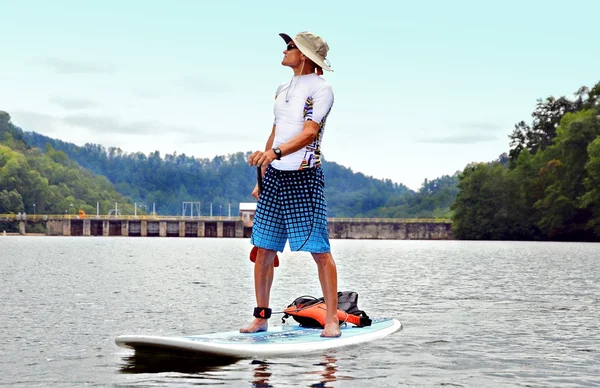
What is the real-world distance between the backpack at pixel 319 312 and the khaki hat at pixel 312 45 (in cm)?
318

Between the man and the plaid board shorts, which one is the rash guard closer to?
the man

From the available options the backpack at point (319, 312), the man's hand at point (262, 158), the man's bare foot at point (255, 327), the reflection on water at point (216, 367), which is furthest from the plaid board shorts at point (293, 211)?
the backpack at point (319, 312)

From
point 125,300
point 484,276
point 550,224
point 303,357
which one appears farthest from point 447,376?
point 550,224

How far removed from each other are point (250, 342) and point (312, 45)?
336 cm

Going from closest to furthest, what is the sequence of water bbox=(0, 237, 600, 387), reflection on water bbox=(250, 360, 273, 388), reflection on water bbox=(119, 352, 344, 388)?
reflection on water bbox=(250, 360, 273, 388)
reflection on water bbox=(119, 352, 344, 388)
water bbox=(0, 237, 600, 387)

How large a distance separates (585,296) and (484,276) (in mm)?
11168

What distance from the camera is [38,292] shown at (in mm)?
23453

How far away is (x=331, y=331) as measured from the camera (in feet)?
38.1

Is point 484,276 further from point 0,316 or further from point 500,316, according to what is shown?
point 0,316

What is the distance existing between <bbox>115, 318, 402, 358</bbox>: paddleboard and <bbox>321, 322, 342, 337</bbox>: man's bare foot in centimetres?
7

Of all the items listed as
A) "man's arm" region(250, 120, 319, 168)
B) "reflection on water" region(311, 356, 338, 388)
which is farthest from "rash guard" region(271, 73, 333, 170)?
"reflection on water" region(311, 356, 338, 388)

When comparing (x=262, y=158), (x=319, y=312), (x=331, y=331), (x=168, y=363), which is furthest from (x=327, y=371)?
(x=319, y=312)

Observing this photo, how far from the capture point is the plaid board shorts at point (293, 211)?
11.0 metres

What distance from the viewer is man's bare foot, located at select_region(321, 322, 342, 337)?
11.6 meters
